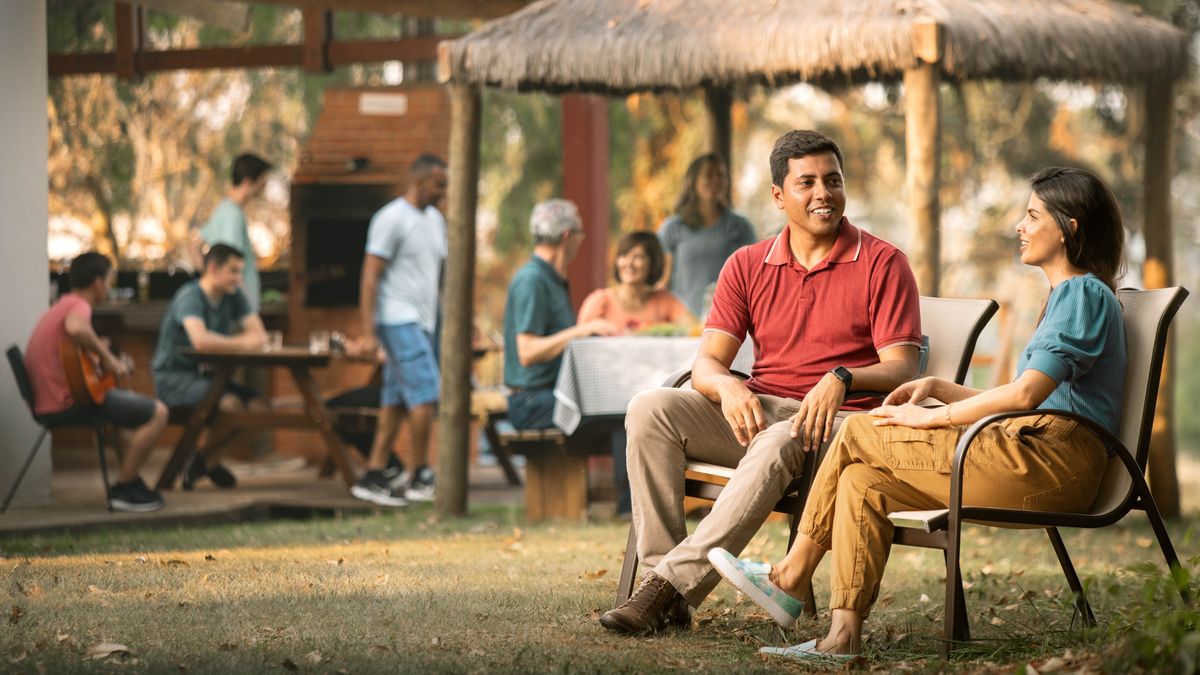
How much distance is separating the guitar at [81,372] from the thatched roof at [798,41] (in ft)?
7.58

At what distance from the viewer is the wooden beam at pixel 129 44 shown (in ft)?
38.4

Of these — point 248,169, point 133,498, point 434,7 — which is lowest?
point 133,498

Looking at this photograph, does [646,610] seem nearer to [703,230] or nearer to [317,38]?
[703,230]

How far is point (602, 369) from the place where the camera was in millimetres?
7723

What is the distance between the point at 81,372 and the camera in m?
7.80

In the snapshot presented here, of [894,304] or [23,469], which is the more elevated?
[894,304]

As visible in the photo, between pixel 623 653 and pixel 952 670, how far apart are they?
84cm

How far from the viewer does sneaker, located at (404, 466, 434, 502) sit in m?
9.23

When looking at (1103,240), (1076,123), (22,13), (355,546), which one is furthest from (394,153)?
(1076,123)

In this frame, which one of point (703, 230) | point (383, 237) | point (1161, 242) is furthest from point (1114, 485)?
point (383, 237)

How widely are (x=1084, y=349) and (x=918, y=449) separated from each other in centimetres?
51

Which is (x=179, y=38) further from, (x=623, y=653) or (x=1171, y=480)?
(x=623, y=653)

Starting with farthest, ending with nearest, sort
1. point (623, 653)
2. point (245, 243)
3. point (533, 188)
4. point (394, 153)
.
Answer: point (533, 188), point (394, 153), point (245, 243), point (623, 653)

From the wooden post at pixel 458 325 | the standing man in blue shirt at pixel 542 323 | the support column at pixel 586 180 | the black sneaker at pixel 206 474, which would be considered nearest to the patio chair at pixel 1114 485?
the standing man in blue shirt at pixel 542 323
